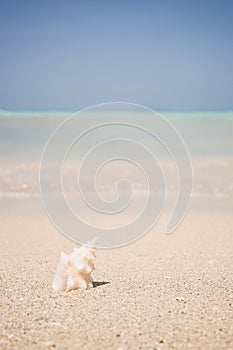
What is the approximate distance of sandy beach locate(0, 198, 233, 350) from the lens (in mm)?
3203

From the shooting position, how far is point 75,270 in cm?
429

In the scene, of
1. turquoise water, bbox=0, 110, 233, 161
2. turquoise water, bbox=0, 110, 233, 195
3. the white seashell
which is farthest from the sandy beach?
turquoise water, bbox=0, 110, 233, 161

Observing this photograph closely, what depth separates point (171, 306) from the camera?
12.7 feet

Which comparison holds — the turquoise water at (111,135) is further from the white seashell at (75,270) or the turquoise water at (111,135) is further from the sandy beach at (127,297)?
the white seashell at (75,270)

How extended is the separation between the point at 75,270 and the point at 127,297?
21.1 inches

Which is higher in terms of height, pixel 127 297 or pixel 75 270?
pixel 75 270

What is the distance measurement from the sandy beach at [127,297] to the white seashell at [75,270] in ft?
0.35

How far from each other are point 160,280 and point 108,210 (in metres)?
4.75

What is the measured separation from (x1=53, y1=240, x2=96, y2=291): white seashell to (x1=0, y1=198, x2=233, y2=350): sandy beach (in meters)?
0.11

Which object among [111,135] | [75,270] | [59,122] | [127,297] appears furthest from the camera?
[59,122]

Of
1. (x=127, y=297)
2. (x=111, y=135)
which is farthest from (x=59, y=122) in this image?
(x=127, y=297)

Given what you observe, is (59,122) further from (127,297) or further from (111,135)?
(127,297)

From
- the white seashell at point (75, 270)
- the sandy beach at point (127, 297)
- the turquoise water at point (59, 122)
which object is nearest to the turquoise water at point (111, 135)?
the turquoise water at point (59, 122)

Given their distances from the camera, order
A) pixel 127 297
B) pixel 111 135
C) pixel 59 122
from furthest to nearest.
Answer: pixel 59 122
pixel 111 135
pixel 127 297
